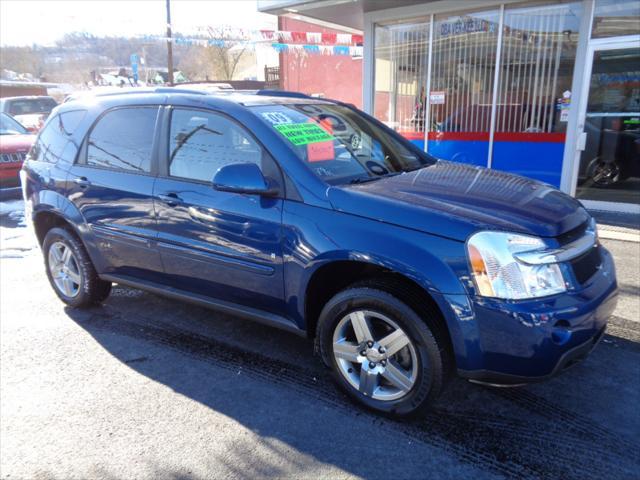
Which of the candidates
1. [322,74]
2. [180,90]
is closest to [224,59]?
[322,74]

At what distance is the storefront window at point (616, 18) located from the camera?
6.93m

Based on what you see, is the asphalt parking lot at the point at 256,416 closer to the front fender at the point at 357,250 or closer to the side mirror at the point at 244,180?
the front fender at the point at 357,250

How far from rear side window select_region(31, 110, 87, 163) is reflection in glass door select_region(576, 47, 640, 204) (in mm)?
6938

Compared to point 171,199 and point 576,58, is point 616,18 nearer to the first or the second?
point 576,58

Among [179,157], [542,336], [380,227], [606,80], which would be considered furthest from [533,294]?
[606,80]

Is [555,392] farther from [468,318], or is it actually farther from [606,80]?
[606,80]

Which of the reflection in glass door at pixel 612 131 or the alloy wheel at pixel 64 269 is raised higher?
the reflection in glass door at pixel 612 131

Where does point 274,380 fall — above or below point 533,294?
below

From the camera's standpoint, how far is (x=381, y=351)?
277cm

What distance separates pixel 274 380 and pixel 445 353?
1179 millimetres

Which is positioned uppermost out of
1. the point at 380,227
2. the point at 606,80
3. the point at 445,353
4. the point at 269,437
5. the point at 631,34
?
the point at 631,34

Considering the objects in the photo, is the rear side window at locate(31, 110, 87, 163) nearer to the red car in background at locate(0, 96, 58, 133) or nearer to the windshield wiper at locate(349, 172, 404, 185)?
the windshield wiper at locate(349, 172, 404, 185)

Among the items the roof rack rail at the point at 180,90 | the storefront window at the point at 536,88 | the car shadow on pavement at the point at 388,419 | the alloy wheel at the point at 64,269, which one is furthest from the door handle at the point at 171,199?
the storefront window at the point at 536,88

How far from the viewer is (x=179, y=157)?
11.4 feet
